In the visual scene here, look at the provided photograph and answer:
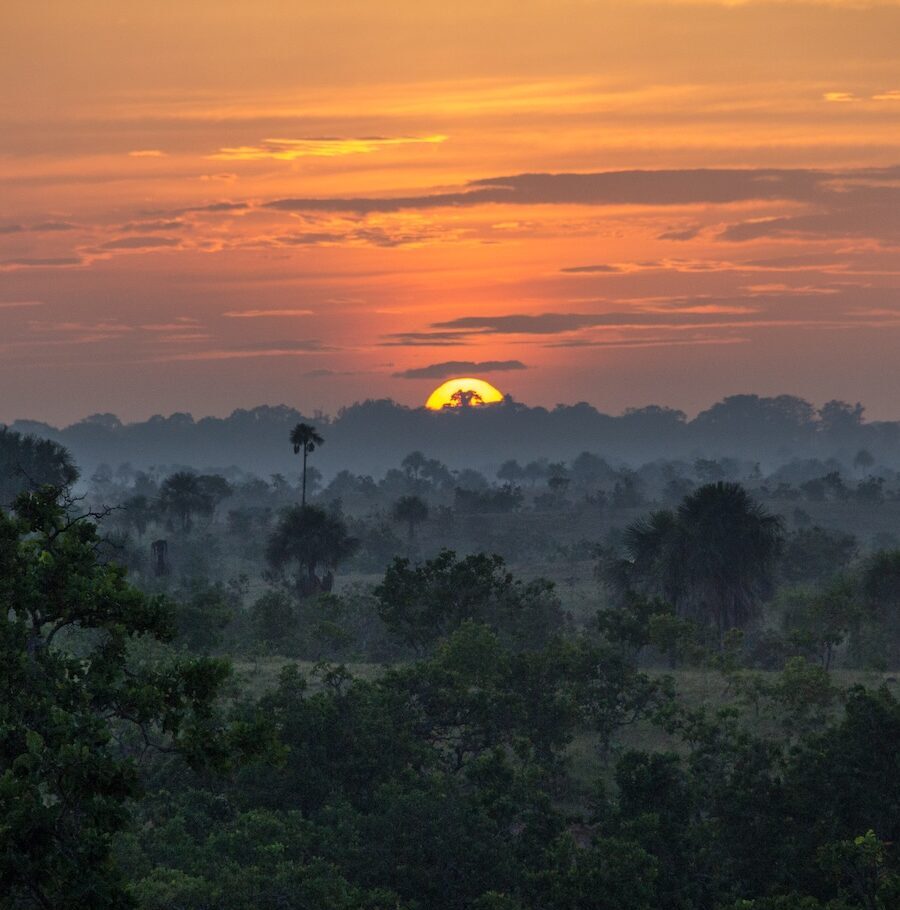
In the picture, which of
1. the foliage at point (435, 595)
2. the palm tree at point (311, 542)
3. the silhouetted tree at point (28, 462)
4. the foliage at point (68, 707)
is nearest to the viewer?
the foliage at point (68, 707)

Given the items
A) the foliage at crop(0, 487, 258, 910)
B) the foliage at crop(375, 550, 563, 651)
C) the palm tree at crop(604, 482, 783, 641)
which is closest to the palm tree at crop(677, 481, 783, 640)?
the palm tree at crop(604, 482, 783, 641)

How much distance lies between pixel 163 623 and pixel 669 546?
41432mm

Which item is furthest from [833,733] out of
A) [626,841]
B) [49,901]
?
[49,901]

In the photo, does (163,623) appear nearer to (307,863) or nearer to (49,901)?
(49,901)

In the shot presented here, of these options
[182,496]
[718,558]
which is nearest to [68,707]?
[718,558]

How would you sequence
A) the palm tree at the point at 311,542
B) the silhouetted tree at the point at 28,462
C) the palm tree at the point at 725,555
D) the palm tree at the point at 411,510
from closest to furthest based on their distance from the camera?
1. the palm tree at the point at 725,555
2. the palm tree at the point at 311,542
3. the silhouetted tree at the point at 28,462
4. the palm tree at the point at 411,510

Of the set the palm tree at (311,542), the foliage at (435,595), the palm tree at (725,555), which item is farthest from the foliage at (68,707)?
A: the palm tree at (311,542)

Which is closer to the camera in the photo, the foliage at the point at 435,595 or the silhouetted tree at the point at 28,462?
the foliage at the point at 435,595

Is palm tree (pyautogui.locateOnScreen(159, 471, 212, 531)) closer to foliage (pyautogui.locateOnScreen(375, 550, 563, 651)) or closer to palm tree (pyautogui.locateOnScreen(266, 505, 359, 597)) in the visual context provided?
palm tree (pyautogui.locateOnScreen(266, 505, 359, 597))

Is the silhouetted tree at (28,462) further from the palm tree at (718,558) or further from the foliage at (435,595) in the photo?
the palm tree at (718,558)

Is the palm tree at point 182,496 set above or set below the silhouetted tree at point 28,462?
below

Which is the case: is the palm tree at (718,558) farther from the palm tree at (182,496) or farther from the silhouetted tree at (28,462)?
the palm tree at (182,496)

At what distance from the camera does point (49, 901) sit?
15492 mm

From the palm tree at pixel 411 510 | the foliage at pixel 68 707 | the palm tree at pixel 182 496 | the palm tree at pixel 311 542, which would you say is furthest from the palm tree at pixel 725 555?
the palm tree at pixel 411 510
